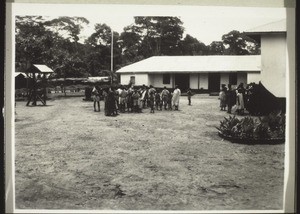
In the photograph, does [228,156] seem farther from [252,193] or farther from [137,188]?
[137,188]

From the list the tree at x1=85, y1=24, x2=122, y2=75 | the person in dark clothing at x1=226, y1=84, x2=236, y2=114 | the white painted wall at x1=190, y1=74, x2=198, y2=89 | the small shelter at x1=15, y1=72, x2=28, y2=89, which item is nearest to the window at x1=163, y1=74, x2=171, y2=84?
the white painted wall at x1=190, y1=74, x2=198, y2=89

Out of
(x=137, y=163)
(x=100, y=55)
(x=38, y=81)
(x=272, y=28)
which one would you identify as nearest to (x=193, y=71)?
(x=272, y=28)

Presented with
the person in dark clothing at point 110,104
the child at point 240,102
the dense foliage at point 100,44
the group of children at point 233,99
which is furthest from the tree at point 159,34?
the child at point 240,102

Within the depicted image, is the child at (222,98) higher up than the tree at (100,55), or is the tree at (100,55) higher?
the tree at (100,55)

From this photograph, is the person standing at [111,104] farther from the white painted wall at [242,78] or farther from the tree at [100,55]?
the white painted wall at [242,78]

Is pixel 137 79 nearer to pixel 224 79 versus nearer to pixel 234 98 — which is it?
pixel 224 79

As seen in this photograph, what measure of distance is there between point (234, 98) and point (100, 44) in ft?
4.77

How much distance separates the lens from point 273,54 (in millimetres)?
3324

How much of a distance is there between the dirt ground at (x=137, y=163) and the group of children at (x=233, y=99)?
0.29ft

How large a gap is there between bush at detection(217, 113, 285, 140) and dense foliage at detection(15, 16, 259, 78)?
0.67 m

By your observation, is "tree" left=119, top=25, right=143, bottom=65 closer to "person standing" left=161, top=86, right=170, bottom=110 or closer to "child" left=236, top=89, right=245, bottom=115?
"person standing" left=161, top=86, right=170, bottom=110

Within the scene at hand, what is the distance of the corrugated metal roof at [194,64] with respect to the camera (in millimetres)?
3463

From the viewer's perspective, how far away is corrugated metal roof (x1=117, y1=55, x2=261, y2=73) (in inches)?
136

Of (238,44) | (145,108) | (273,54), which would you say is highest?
(238,44)
